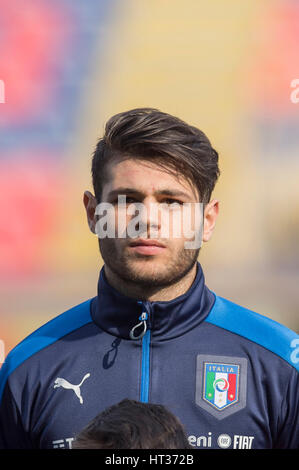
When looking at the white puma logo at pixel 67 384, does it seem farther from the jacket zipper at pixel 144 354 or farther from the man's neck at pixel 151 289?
the man's neck at pixel 151 289

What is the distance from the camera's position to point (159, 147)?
2555 millimetres

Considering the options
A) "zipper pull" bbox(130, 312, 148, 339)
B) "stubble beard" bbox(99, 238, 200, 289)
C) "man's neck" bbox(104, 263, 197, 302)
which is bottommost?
"zipper pull" bbox(130, 312, 148, 339)

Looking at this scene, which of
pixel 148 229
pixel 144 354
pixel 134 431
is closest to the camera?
pixel 134 431

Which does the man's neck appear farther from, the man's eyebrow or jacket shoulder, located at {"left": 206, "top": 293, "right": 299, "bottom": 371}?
the man's eyebrow

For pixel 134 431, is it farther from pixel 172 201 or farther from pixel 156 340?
pixel 172 201

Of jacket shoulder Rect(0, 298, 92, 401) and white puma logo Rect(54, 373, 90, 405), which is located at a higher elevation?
jacket shoulder Rect(0, 298, 92, 401)

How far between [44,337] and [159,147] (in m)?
0.98

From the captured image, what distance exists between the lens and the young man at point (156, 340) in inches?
98.1

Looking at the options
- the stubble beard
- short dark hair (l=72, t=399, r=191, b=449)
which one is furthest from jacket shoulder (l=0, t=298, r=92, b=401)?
short dark hair (l=72, t=399, r=191, b=449)

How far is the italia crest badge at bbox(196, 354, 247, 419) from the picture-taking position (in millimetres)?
2533

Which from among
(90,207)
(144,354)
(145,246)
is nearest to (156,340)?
(144,354)

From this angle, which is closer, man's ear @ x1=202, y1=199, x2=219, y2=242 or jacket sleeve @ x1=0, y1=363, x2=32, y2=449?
jacket sleeve @ x1=0, y1=363, x2=32, y2=449

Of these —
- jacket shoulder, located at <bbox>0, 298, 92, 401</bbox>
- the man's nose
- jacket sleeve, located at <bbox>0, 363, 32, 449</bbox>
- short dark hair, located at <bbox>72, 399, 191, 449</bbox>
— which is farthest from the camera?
jacket shoulder, located at <bbox>0, 298, 92, 401</bbox>

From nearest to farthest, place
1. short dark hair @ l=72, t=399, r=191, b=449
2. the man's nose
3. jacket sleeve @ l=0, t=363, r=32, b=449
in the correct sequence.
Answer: short dark hair @ l=72, t=399, r=191, b=449 → the man's nose → jacket sleeve @ l=0, t=363, r=32, b=449
